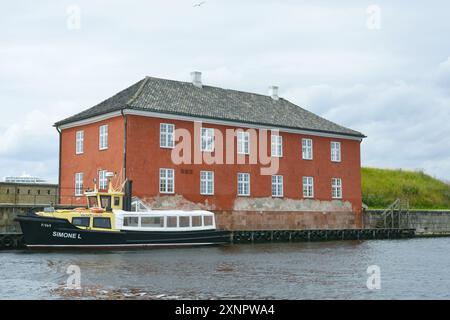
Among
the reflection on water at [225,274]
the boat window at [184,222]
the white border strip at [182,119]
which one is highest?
the white border strip at [182,119]

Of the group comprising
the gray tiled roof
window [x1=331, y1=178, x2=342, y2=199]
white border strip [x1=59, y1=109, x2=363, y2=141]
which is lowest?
window [x1=331, y1=178, x2=342, y2=199]

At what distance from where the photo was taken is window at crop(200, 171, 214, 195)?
42.9 metres

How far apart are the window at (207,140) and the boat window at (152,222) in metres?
8.44

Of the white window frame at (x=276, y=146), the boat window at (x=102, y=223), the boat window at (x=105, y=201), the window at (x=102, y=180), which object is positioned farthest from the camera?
the white window frame at (x=276, y=146)

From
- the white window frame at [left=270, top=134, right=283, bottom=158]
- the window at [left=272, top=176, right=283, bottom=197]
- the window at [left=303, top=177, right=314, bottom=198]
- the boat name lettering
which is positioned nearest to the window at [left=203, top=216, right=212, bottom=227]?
the boat name lettering

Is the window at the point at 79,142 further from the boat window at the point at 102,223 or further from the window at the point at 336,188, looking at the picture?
the window at the point at 336,188

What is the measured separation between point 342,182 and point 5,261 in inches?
1184

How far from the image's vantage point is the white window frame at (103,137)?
4188 cm

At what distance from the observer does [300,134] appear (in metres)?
48.8

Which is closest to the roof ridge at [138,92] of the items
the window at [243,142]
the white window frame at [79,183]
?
the white window frame at [79,183]

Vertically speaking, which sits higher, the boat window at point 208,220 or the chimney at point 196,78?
the chimney at point 196,78

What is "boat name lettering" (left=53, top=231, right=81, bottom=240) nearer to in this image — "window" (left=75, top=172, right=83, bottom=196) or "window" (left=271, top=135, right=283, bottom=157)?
"window" (left=75, top=172, right=83, bottom=196)
